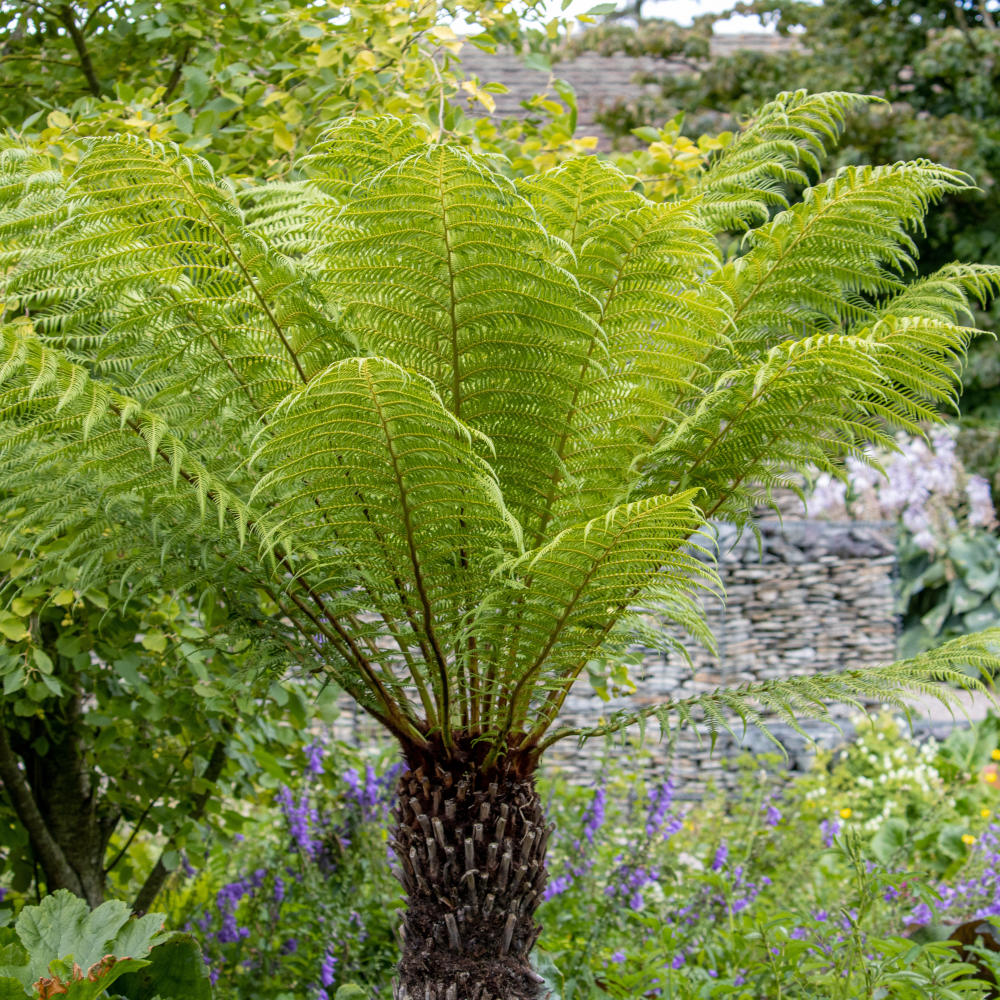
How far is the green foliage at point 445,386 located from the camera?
151 centimetres

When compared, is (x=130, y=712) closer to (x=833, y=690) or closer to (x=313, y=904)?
(x=313, y=904)

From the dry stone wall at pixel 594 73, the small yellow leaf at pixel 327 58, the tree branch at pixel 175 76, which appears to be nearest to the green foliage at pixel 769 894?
the small yellow leaf at pixel 327 58

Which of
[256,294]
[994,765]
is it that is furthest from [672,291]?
[994,765]

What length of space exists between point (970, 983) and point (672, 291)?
165cm

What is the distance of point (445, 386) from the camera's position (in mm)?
1757

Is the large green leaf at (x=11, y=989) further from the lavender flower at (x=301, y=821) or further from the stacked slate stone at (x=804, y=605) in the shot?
the stacked slate stone at (x=804, y=605)

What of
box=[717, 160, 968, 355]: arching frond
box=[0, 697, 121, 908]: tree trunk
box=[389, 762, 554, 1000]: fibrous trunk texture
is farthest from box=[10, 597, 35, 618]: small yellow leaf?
box=[717, 160, 968, 355]: arching frond

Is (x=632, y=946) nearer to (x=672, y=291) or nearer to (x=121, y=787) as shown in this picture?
(x=121, y=787)

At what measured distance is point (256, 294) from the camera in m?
1.62

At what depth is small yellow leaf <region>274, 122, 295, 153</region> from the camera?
2.50 metres

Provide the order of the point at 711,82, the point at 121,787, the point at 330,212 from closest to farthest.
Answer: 1. the point at 330,212
2. the point at 121,787
3. the point at 711,82

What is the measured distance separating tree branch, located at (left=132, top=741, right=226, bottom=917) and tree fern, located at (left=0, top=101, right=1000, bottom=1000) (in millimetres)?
997

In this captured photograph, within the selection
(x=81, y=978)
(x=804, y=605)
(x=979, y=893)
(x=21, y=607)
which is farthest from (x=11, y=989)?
(x=804, y=605)

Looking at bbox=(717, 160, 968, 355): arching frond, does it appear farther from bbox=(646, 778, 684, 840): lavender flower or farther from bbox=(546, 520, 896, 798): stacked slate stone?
bbox=(546, 520, 896, 798): stacked slate stone
